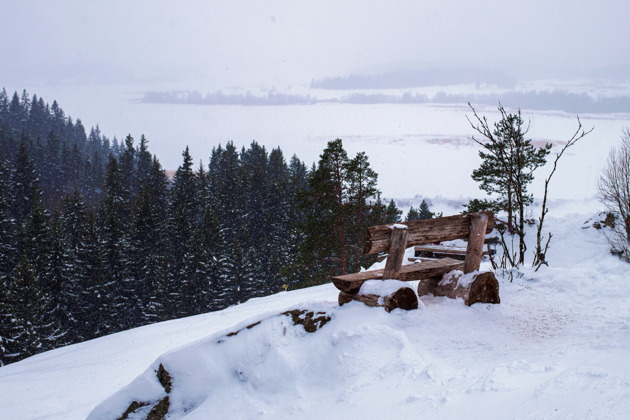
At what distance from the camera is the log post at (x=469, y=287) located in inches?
265

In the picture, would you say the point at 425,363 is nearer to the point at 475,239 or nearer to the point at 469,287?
the point at 469,287

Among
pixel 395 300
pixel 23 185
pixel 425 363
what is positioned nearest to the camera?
pixel 425 363

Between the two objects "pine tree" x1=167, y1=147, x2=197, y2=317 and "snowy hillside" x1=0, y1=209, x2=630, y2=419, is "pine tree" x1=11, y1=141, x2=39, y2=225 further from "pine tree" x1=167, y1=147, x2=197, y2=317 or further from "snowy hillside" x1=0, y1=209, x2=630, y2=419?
"snowy hillside" x1=0, y1=209, x2=630, y2=419

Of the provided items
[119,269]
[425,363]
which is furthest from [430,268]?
[119,269]

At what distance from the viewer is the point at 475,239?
24.2 feet

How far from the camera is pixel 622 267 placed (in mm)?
9523

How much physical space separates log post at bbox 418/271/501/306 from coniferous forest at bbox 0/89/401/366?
1448 cm

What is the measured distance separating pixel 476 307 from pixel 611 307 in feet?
7.82

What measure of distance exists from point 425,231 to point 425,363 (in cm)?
230

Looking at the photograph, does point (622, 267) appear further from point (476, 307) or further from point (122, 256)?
point (122, 256)

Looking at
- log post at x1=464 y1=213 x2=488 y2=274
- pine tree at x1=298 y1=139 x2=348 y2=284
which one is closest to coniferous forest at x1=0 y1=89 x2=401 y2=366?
pine tree at x1=298 y1=139 x2=348 y2=284

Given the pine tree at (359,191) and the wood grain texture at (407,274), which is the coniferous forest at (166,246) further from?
the wood grain texture at (407,274)

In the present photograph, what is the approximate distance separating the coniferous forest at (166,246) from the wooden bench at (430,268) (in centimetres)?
1431

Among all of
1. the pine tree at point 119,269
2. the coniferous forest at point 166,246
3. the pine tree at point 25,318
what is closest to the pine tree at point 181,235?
the coniferous forest at point 166,246
